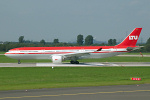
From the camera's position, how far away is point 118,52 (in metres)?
49.6

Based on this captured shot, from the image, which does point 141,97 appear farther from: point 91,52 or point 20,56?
point 20,56

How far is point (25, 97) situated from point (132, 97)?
7094mm

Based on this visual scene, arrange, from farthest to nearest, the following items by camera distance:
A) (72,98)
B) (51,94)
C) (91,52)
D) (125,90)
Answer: (91,52)
(125,90)
(51,94)
(72,98)

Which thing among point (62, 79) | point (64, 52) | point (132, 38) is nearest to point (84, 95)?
point (62, 79)

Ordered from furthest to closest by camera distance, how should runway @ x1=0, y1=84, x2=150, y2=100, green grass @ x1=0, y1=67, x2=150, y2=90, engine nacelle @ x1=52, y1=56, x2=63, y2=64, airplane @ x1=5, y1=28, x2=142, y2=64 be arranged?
airplane @ x1=5, y1=28, x2=142, y2=64 → engine nacelle @ x1=52, y1=56, x2=63, y2=64 → green grass @ x1=0, y1=67, x2=150, y2=90 → runway @ x1=0, y1=84, x2=150, y2=100

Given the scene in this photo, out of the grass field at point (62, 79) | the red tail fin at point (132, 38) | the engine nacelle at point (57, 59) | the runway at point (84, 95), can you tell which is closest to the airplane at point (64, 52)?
the red tail fin at point (132, 38)

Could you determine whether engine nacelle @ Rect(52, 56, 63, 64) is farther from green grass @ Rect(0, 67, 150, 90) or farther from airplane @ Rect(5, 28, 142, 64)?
green grass @ Rect(0, 67, 150, 90)

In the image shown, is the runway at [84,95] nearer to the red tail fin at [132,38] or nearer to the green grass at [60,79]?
the green grass at [60,79]

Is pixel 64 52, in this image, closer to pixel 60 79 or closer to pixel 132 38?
pixel 132 38

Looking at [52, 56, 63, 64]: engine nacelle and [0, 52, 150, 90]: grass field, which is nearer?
[0, 52, 150, 90]: grass field

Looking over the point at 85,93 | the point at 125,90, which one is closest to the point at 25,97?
the point at 85,93

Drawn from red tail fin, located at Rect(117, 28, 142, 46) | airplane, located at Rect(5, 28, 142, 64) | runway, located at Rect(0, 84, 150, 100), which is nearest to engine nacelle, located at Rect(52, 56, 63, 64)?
airplane, located at Rect(5, 28, 142, 64)

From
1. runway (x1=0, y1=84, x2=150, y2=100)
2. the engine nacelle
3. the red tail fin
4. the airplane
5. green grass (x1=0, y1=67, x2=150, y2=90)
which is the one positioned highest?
the red tail fin

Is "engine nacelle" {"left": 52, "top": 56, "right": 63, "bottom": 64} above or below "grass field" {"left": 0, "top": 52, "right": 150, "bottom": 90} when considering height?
above
